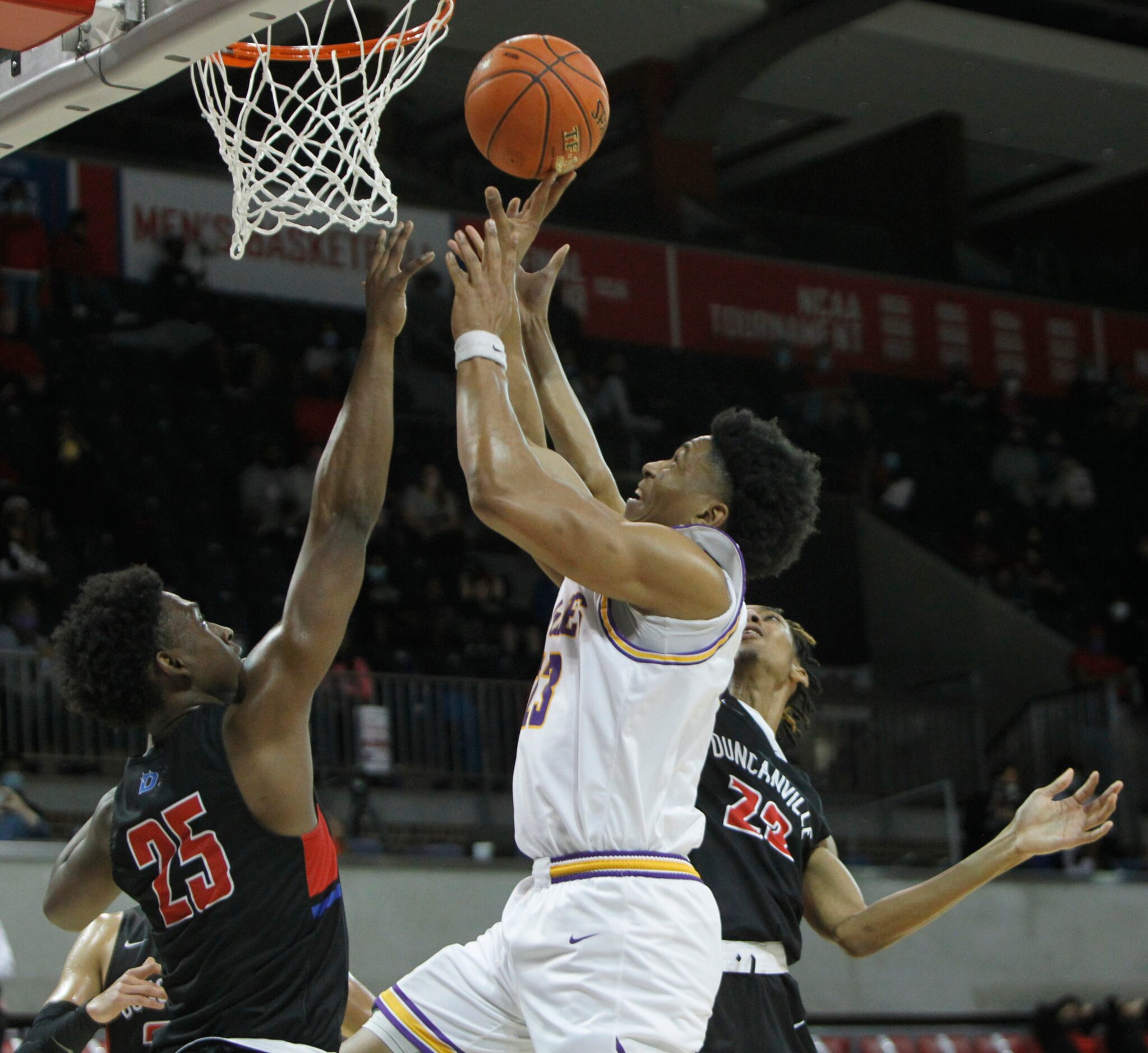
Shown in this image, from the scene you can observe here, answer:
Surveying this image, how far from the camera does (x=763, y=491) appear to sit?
3.91 m

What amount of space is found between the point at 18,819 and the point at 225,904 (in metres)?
6.28

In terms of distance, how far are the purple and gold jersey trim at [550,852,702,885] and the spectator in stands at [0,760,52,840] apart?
20.5 ft

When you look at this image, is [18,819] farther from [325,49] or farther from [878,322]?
[878,322]

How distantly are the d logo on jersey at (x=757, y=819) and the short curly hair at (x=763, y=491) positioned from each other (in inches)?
31.1

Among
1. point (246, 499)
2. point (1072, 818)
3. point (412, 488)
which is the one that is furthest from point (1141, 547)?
point (1072, 818)

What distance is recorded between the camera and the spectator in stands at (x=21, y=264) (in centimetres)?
1341

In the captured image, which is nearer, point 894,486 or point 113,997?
point 113,997

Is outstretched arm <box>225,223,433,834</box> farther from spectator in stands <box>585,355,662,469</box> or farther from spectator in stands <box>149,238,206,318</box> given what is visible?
spectator in stands <box>585,355,662,469</box>

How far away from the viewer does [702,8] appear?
1694cm

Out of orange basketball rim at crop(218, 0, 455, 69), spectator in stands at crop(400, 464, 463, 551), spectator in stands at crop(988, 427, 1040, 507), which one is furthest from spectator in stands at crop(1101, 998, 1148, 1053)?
orange basketball rim at crop(218, 0, 455, 69)

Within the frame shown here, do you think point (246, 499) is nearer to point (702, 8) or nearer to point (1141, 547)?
point (702, 8)

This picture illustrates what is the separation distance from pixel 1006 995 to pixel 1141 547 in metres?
7.55

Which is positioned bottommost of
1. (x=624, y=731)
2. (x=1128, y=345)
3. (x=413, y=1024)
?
(x=413, y=1024)

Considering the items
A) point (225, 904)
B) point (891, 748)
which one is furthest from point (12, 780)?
point (225, 904)
